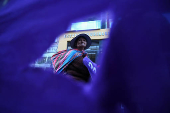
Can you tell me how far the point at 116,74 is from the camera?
0.28m

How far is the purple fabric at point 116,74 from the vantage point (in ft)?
0.88

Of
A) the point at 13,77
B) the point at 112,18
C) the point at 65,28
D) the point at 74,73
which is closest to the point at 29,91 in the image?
the point at 13,77

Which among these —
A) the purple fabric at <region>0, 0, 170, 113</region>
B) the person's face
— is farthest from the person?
the purple fabric at <region>0, 0, 170, 113</region>

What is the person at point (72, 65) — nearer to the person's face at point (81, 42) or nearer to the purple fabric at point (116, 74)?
the person's face at point (81, 42)

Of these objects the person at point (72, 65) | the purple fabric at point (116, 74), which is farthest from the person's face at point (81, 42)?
the purple fabric at point (116, 74)

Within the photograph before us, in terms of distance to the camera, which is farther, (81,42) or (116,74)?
(81,42)

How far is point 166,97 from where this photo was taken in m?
0.26

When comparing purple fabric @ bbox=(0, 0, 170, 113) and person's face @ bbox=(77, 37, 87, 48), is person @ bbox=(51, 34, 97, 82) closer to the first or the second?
person's face @ bbox=(77, 37, 87, 48)

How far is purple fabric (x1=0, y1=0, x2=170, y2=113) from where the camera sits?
0.88 ft

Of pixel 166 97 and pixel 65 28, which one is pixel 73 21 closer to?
pixel 65 28

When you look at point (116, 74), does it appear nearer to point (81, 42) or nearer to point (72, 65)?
point (72, 65)

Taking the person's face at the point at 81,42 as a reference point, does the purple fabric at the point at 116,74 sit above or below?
below

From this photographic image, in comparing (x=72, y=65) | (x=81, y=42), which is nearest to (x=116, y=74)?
(x=72, y=65)

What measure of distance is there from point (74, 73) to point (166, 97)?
0.59m
